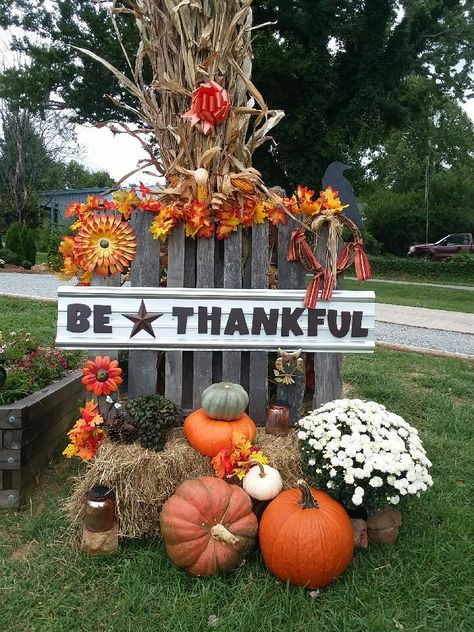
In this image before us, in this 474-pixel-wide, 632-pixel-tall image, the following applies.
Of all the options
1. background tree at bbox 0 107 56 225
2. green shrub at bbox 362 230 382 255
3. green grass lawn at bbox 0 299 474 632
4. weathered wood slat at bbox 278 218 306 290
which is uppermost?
background tree at bbox 0 107 56 225

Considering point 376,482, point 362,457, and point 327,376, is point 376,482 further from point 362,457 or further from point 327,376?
point 327,376

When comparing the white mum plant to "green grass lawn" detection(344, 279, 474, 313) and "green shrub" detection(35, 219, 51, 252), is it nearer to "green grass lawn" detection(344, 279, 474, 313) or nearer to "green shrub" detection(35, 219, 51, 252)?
"green grass lawn" detection(344, 279, 474, 313)

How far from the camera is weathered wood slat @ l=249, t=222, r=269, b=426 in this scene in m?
3.04

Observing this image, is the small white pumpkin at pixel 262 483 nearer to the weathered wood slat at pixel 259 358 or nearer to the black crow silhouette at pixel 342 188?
the weathered wood slat at pixel 259 358

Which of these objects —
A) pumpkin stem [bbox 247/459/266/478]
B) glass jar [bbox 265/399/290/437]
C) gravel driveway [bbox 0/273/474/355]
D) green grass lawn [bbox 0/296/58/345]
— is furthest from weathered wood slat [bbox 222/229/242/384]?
gravel driveway [bbox 0/273/474/355]

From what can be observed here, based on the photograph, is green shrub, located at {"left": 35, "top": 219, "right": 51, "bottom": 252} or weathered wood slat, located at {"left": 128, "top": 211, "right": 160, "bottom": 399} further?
green shrub, located at {"left": 35, "top": 219, "right": 51, "bottom": 252}

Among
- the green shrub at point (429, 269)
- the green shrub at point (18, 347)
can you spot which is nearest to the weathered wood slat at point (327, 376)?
Result: the green shrub at point (18, 347)

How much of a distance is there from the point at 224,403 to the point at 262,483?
0.44 m

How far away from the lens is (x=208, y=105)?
2861mm

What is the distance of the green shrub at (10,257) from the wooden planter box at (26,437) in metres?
13.5

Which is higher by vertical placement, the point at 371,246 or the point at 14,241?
the point at 371,246

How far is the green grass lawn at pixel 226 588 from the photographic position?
77.9 inches

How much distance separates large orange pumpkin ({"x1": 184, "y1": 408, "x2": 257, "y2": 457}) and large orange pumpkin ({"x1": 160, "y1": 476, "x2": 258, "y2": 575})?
0.95 ft

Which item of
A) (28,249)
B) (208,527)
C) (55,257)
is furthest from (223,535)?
(28,249)
